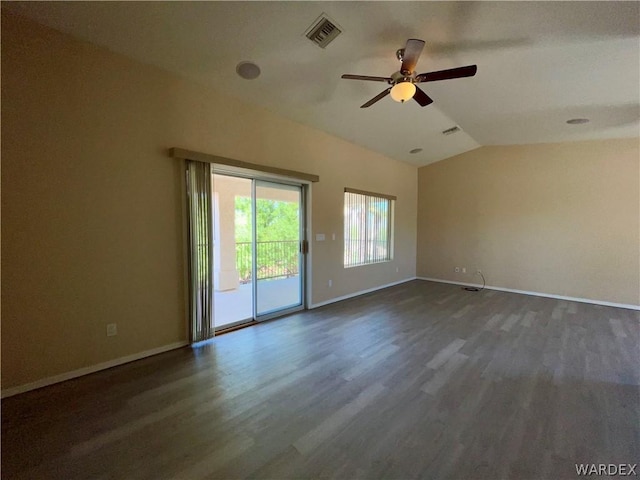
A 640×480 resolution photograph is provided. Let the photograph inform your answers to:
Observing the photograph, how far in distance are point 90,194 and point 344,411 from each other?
2.94 metres

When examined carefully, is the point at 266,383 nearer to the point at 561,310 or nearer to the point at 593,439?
the point at 593,439

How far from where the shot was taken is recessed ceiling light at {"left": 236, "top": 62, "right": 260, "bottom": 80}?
9.45 feet

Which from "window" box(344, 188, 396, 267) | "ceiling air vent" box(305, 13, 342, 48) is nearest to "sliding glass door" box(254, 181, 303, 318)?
"window" box(344, 188, 396, 267)

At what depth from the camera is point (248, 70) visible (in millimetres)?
2967

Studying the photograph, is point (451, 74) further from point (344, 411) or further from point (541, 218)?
point (541, 218)

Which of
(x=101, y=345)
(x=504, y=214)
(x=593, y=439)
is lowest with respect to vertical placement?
(x=593, y=439)

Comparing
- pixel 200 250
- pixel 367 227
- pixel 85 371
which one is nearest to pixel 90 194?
pixel 200 250

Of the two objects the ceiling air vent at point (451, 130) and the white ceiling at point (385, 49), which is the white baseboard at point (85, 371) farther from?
the ceiling air vent at point (451, 130)

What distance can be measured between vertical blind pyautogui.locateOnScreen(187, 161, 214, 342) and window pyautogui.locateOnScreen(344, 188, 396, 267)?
107 inches

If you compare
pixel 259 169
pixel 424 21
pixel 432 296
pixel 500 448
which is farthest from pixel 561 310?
pixel 259 169

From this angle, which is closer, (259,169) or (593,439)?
(593,439)

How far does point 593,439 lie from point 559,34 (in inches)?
131

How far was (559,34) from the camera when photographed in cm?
246

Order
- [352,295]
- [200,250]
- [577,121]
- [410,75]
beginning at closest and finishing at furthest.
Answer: [410,75] < [200,250] < [577,121] < [352,295]
